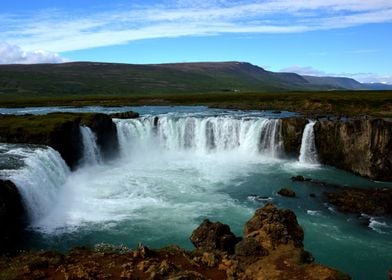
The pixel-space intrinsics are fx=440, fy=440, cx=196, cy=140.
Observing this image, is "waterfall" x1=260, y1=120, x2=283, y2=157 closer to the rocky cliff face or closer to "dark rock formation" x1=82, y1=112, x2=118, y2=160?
the rocky cliff face

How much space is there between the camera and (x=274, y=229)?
20.9m

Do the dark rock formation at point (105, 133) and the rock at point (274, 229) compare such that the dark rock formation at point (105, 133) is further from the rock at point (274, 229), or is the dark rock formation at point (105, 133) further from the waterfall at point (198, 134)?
the rock at point (274, 229)

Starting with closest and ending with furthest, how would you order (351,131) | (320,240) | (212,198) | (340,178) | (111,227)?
(320,240)
(111,227)
(212,198)
(340,178)
(351,131)

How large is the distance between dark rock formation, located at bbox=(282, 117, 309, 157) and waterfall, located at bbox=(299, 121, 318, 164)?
685 mm

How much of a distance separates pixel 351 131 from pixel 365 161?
4056 mm

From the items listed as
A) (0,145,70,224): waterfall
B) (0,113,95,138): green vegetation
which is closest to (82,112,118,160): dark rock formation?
(0,113,95,138): green vegetation

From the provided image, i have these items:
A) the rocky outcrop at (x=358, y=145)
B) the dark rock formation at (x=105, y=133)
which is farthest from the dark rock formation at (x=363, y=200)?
the dark rock formation at (x=105, y=133)

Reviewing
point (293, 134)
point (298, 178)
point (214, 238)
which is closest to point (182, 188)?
point (298, 178)

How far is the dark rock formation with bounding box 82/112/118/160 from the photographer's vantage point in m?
55.1

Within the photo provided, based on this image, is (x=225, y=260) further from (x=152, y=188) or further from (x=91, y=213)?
(x=152, y=188)

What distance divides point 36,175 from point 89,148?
1852cm

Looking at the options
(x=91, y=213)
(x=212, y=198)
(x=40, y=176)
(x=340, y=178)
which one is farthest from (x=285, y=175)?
(x=40, y=176)

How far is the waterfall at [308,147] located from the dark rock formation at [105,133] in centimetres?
2412

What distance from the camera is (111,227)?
97.9ft
